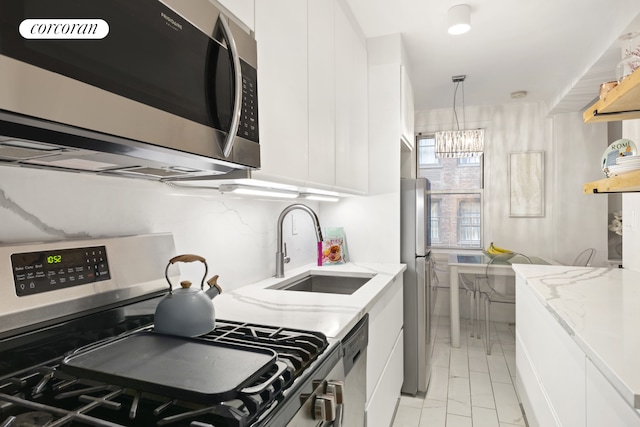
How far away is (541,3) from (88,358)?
280cm

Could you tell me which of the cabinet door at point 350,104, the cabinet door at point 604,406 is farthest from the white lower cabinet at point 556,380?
the cabinet door at point 350,104

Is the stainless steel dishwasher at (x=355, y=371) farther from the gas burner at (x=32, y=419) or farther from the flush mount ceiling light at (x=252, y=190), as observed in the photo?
the gas burner at (x=32, y=419)

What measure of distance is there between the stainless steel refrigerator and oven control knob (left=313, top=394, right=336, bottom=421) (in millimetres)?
1900

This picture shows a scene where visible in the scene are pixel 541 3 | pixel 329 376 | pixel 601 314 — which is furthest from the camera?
pixel 541 3

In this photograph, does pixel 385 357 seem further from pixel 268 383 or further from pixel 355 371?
pixel 268 383

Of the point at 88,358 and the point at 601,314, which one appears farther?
the point at 601,314

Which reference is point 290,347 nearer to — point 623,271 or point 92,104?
point 92,104

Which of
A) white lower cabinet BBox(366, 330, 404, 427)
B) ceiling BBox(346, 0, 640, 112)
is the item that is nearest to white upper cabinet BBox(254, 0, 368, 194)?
ceiling BBox(346, 0, 640, 112)

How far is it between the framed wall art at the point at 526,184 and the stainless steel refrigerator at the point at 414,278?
2.18 metres

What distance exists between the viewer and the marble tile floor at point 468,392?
7.78 ft

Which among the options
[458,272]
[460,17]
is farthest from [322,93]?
[458,272]

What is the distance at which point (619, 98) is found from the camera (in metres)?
1.43

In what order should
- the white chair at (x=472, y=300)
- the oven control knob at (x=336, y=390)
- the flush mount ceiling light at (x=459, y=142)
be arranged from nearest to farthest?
the oven control knob at (x=336, y=390), the flush mount ceiling light at (x=459, y=142), the white chair at (x=472, y=300)

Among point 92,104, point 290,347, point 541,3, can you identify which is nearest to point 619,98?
point 541,3
